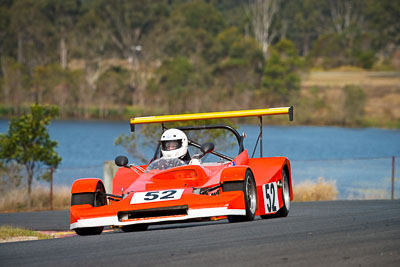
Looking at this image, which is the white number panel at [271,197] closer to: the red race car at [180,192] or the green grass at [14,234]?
the red race car at [180,192]

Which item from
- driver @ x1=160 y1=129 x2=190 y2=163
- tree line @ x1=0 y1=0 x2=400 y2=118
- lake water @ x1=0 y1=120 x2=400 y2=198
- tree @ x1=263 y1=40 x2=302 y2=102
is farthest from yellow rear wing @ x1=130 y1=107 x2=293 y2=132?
tree @ x1=263 y1=40 x2=302 y2=102

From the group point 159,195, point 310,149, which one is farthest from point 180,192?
point 310,149

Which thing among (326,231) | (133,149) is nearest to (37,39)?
(133,149)

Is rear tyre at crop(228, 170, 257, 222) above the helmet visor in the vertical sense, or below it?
below

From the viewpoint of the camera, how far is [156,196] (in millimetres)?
11273

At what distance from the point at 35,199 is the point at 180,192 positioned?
65.1ft

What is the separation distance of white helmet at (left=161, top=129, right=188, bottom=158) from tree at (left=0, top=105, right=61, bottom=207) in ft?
64.9

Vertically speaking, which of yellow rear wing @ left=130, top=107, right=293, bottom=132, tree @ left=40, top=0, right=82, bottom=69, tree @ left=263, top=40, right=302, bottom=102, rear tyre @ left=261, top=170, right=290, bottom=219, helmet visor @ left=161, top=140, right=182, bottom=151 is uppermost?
tree @ left=40, top=0, right=82, bottom=69

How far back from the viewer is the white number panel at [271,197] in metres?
12.8

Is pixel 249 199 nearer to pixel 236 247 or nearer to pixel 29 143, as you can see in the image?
pixel 236 247

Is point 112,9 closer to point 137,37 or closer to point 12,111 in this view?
point 137,37

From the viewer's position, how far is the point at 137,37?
105 meters

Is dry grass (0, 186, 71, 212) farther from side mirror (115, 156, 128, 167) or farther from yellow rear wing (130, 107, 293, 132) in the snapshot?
side mirror (115, 156, 128, 167)

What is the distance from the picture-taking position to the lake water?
37.6 metres
